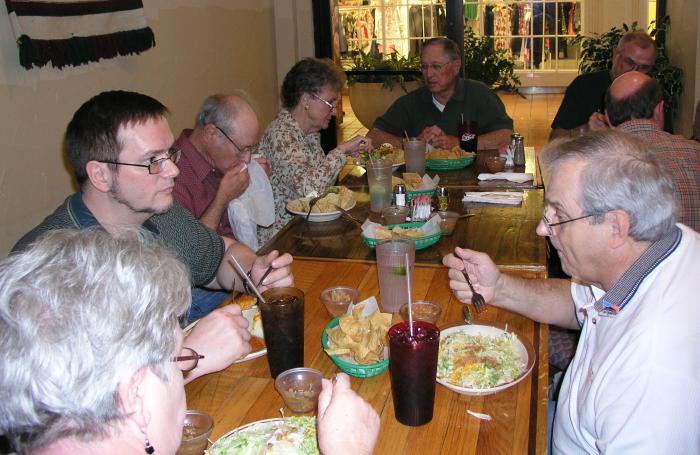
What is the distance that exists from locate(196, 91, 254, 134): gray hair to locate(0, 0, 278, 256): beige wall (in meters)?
0.90

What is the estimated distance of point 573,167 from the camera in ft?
4.71

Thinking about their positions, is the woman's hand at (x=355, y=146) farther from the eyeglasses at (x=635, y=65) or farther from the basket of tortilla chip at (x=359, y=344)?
the eyeglasses at (x=635, y=65)

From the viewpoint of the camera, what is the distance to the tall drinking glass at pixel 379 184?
2732mm

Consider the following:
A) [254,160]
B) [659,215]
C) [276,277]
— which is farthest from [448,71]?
[659,215]

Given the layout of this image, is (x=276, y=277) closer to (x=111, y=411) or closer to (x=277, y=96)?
(x=111, y=411)

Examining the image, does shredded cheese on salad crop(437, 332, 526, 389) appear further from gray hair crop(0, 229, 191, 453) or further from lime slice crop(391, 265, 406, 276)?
gray hair crop(0, 229, 191, 453)

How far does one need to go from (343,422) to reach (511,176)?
2.23 metres

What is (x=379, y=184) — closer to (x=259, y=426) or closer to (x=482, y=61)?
(x=259, y=426)

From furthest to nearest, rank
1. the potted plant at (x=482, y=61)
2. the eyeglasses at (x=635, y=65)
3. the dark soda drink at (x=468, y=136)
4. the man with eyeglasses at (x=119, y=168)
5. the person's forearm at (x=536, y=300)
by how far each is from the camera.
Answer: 1. the potted plant at (x=482, y=61)
2. the eyeglasses at (x=635, y=65)
3. the dark soda drink at (x=468, y=136)
4. the man with eyeglasses at (x=119, y=168)
5. the person's forearm at (x=536, y=300)

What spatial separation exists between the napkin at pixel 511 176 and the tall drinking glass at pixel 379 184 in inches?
23.6

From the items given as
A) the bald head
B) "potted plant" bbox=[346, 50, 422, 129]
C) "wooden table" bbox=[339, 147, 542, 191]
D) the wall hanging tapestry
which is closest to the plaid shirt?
the bald head

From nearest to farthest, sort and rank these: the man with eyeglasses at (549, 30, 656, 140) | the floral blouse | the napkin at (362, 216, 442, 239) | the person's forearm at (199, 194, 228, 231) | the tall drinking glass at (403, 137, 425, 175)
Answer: the napkin at (362, 216, 442, 239), the person's forearm at (199, 194, 228, 231), the floral blouse, the tall drinking glass at (403, 137, 425, 175), the man with eyeglasses at (549, 30, 656, 140)

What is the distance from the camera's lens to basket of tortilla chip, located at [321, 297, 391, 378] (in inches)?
58.1

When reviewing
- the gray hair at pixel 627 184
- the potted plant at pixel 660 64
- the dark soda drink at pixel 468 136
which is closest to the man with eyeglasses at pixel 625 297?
the gray hair at pixel 627 184
